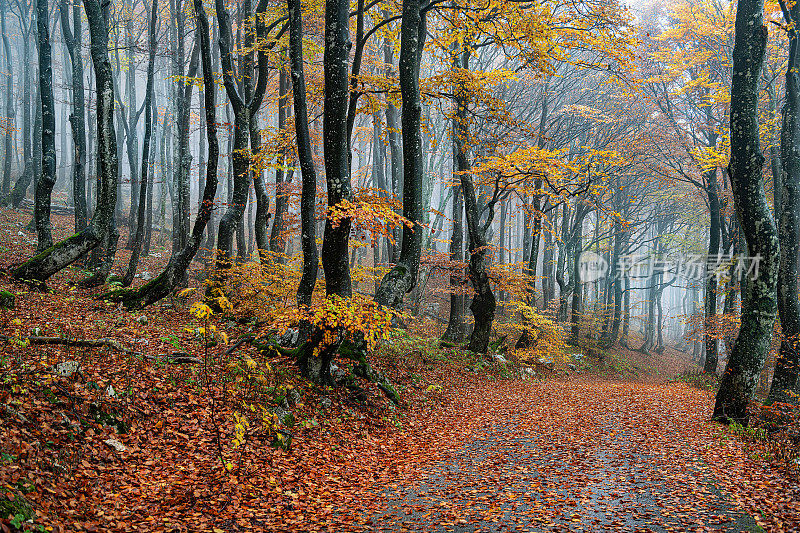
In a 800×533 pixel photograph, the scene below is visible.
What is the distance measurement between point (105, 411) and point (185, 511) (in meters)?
1.66

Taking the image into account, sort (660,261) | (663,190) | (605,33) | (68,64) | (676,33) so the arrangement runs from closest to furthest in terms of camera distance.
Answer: (605,33), (676,33), (663,190), (68,64), (660,261)

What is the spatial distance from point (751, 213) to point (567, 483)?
18.6 feet

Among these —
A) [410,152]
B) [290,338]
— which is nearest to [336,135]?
[410,152]

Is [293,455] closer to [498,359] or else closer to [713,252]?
[498,359]

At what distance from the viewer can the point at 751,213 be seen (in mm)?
7227

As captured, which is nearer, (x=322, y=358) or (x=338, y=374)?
(x=322, y=358)

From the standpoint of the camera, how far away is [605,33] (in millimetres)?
9344

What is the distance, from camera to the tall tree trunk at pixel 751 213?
23.3 feet

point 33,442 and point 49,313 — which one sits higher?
point 49,313

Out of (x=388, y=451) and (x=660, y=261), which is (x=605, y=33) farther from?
(x=660, y=261)

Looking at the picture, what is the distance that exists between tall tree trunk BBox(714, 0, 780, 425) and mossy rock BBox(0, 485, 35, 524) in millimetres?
9251

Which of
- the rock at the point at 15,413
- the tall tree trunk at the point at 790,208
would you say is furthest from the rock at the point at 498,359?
the rock at the point at 15,413

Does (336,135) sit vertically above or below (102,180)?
above

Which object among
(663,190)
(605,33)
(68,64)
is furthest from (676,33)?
(68,64)
